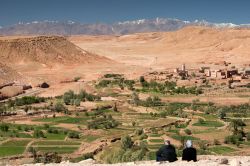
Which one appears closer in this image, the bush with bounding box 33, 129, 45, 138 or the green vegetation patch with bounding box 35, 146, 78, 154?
the green vegetation patch with bounding box 35, 146, 78, 154

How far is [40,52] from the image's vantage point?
284 ft

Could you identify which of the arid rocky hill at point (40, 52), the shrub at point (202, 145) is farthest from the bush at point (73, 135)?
the arid rocky hill at point (40, 52)

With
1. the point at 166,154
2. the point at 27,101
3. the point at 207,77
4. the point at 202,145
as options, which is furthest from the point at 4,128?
the point at 207,77

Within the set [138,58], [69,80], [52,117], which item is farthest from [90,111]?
[138,58]

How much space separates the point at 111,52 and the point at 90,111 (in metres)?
67.5

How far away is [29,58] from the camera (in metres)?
83.8

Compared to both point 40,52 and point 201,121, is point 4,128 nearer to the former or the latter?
point 201,121

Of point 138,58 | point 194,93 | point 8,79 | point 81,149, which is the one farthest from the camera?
point 138,58

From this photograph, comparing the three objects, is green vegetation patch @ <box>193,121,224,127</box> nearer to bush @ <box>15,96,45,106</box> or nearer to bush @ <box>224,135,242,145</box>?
bush @ <box>224,135,242,145</box>

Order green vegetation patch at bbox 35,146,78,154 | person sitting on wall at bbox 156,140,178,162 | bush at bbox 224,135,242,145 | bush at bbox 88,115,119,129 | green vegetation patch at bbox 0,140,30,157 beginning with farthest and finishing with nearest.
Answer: bush at bbox 88,115,119,129, bush at bbox 224,135,242,145, green vegetation patch at bbox 35,146,78,154, green vegetation patch at bbox 0,140,30,157, person sitting on wall at bbox 156,140,178,162

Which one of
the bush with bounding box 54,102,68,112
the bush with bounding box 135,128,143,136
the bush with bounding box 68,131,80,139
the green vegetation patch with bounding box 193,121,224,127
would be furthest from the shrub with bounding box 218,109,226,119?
the bush with bounding box 54,102,68,112

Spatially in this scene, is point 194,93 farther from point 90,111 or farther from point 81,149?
point 81,149

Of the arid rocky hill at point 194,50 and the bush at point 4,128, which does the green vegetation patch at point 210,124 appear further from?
the arid rocky hill at point 194,50

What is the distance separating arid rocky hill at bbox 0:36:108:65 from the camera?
83625 mm
